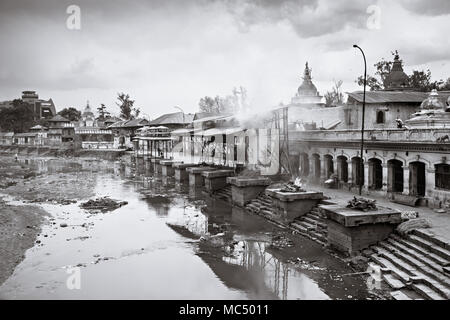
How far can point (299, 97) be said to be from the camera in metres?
51.6

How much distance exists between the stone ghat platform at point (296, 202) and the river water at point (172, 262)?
1.39 m

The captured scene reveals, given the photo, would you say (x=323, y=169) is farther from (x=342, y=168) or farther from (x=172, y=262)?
(x=172, y=262)

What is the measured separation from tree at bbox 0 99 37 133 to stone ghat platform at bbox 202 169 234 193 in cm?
9727

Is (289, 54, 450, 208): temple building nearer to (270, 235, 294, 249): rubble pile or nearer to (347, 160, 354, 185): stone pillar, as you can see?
(347, 160, 354, 185): stone pillar

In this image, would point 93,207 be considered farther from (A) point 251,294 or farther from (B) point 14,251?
(A) point 251,294

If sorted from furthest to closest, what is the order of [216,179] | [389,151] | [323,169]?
[216,179] < [323,169] < [389,151]

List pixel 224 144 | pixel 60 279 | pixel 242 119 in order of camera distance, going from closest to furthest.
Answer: pixel 60 279
pixel 242 119
pixel 224 144

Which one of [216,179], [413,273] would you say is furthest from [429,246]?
[216,179]

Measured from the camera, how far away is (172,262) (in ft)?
53.2

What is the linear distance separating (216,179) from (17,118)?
98.7m

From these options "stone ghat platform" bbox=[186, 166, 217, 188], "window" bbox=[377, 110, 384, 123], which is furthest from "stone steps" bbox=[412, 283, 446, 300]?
"stone ghat platform" bbox=[186, 166, 217, 188]
